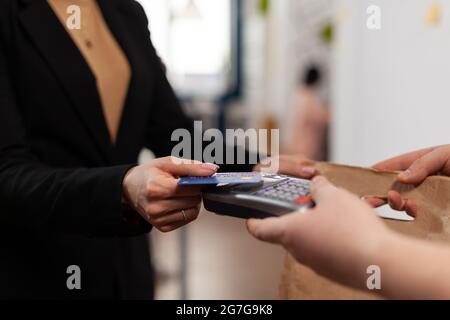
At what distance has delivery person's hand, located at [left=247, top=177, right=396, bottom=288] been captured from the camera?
1.40 ft

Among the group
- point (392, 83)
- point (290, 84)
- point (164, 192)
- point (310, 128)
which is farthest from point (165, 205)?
point (290, 84)

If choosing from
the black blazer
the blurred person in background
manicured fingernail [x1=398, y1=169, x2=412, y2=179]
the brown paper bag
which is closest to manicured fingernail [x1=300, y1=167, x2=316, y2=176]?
the brown paper bag

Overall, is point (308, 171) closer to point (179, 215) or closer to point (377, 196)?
point (377, 196)

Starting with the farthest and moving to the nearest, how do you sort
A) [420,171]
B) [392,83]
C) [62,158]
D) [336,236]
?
[392,83] → [62,158] → [420,171] → [336,236]

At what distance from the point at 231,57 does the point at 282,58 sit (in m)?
0.55

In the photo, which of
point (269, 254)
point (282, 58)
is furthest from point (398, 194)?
point (282, 58)

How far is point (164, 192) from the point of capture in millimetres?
552

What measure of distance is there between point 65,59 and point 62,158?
145 mm

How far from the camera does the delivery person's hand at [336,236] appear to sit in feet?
1.40

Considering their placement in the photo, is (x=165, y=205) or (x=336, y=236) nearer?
(x=336, y=236)

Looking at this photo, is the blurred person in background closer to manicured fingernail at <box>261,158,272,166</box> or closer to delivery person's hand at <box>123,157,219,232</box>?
manicured fingernail at <box>261,158,272,166</box>

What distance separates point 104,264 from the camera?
2.63 ft

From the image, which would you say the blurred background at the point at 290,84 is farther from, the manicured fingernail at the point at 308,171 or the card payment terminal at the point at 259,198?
the card payment terminal at the point at 259,198

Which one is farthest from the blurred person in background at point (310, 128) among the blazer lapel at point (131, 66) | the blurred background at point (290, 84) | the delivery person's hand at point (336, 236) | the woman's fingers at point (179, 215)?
the delivery person's hand at point (336, 236)
